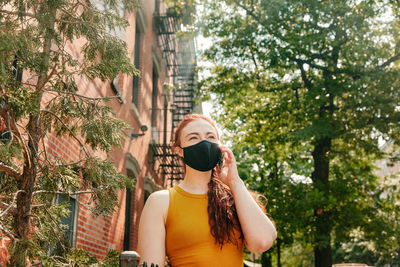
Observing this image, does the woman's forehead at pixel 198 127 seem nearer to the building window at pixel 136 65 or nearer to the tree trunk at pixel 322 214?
the building window at pixel 136 65

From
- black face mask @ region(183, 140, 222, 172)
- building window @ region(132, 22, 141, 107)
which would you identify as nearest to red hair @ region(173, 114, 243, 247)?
black face mask @ region(183, 140, 222, 172)

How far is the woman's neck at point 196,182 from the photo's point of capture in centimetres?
295

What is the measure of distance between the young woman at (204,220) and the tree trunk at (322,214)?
10.3 m

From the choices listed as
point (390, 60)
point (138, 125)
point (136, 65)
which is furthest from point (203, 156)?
point (390, 60)

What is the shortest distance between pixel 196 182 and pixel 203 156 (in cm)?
18

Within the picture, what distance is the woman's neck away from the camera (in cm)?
295

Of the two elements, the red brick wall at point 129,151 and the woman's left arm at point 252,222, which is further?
the red brick wall at point 129,151

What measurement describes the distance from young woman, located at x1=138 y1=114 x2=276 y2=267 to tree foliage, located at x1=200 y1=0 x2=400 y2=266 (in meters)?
9.35

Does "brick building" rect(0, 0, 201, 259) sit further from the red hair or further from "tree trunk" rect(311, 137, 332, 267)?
"tree trunk" rect(311, 137, 332, 267)

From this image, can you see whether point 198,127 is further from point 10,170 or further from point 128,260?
point 10,170

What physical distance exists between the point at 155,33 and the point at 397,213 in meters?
10.1

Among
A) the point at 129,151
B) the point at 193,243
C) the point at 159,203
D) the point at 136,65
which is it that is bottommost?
the point at 193,243

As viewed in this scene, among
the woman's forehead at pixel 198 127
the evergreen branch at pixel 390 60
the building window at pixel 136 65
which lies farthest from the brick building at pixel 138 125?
the evergreen branch at pixel 390 60

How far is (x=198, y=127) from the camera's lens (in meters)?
3.12
